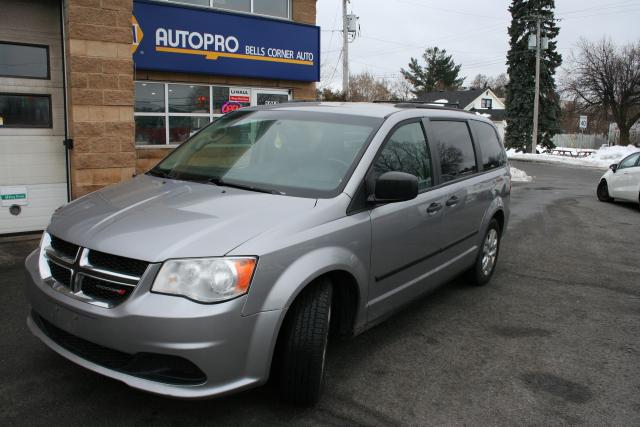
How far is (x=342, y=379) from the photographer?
3564 millimetres

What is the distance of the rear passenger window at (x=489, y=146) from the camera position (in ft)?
18.3

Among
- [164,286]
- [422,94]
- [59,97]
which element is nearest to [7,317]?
[164,286]

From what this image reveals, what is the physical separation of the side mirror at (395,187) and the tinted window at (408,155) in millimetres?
248

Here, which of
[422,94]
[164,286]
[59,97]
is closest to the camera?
[164,286]

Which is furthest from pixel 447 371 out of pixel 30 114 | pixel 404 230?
pixel 30 114

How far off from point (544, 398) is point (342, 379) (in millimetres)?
1275

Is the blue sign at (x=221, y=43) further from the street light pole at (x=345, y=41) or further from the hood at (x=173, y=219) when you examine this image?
the street light pole at (x=345, y=41)

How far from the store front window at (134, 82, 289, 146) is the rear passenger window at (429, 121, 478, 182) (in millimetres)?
5651

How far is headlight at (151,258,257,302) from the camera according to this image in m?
2.65

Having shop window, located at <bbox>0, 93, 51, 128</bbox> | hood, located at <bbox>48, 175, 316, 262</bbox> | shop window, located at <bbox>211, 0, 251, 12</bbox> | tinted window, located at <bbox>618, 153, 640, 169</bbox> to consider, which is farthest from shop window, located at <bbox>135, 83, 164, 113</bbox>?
tinted window, located at <bbox>618, 153, 640, 169</bbox>

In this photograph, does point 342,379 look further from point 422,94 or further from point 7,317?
point 422,94

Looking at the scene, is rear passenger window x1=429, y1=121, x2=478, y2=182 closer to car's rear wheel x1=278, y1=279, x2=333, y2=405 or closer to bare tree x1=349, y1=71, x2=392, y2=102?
car's rear wheel x1=278, y1=279, x2=333, y2=405

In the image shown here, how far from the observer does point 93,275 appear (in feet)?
9.21

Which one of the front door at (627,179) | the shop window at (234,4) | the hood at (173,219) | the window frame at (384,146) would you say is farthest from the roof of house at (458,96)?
the hood at (173,219)
